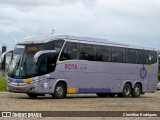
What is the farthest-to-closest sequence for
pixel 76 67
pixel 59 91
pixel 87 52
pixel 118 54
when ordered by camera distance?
pixel 118 54 < pixel 87 52 < pixel 76 67 < pixel 59 91

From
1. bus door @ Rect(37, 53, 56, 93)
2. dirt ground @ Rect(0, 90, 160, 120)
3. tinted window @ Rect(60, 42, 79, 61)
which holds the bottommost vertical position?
dirt ground @ Rect(0, 90, 160, 120)

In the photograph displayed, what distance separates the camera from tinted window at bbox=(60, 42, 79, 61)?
86.2 ft

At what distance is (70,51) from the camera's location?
26.7 metres

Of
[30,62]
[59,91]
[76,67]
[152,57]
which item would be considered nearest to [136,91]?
[152,57]

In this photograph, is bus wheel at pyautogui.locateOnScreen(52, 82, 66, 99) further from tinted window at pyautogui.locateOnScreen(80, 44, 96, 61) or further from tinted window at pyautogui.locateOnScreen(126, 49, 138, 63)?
tinted window at pyautogui.locateOnScreen(126, 49, 138, 63)

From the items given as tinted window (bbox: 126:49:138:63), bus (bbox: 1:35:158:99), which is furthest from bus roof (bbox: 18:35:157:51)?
tinted window (bbox: 126:49:138:63)

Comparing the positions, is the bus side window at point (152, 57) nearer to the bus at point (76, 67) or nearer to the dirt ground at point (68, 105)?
the bus at point (76, 67)

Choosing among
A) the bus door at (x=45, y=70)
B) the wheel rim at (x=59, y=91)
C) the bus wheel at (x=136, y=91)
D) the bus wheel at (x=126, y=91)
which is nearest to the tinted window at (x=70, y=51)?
the bus door at (x=45, y=70)

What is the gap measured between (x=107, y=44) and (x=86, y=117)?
47.2 feet

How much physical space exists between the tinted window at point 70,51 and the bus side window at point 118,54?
378 cm

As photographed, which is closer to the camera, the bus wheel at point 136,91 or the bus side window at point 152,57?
the bus wheel at point 136,91

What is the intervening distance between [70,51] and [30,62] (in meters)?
2.49

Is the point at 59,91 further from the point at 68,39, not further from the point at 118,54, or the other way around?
the point at 118,54

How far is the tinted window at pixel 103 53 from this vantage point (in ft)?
95.1
